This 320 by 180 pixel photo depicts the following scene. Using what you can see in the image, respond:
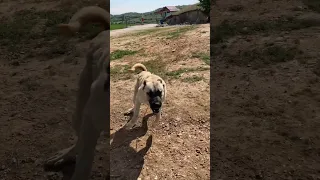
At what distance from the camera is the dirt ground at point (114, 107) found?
453 centimetres

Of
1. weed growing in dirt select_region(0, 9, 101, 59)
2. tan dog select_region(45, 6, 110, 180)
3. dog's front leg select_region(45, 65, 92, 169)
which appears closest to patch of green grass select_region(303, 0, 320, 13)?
weed growing in dirt select_region(0, 9, 101, 59)

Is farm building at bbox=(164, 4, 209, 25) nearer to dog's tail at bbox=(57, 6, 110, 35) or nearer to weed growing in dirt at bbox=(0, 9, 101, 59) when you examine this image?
weed growing in dirt at bbox=(0, 9, 101, 59)

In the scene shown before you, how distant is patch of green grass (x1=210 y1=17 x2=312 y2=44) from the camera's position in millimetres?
10734

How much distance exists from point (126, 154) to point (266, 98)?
10.6 feet

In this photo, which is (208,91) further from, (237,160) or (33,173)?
(33,173)

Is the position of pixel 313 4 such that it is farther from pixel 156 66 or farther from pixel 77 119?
pixel 77 119

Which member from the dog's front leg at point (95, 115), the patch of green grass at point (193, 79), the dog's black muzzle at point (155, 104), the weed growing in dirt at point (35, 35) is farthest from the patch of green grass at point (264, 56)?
the dog's front leg at point (95, 115)

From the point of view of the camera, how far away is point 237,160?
181 inches

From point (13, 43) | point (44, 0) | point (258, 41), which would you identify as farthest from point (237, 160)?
point (44, 0)

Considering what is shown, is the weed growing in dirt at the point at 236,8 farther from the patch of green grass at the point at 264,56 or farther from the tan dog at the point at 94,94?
the tan dog at the point at 94,94

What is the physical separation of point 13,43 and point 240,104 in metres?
8.44

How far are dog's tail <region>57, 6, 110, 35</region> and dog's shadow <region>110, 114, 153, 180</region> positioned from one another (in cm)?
221

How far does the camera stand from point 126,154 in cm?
484

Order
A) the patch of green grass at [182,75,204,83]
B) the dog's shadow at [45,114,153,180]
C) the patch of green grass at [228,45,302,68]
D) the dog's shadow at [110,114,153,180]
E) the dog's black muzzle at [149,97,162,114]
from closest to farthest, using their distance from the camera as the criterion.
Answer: the dog's shadow at [45,114,153,180] < the dog's shadow at [110,114,153,180] < the dog's black muzzle at [149,97,162,114] < the patch of green grass at [182,75,204,83] < the patch of green grass at [228,45,302,68]
